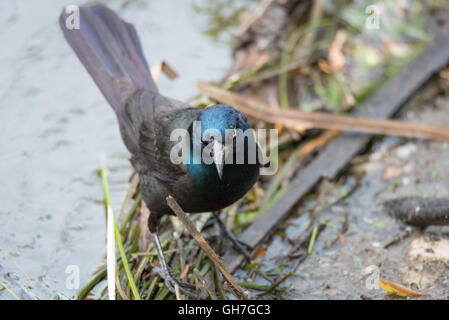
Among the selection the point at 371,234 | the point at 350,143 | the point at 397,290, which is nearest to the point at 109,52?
the point at 350,143

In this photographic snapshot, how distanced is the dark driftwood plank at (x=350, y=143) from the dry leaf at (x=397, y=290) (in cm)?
84

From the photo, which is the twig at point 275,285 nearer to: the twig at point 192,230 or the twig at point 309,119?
the twig at point 192,230

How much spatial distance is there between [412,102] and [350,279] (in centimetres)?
196

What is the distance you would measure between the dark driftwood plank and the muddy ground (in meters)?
0.09

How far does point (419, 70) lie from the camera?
468cm

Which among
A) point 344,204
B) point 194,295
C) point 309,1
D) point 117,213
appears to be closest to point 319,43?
point 309,1

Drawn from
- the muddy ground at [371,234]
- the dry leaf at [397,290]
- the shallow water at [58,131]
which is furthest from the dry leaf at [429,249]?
the shallow water at [58,131]

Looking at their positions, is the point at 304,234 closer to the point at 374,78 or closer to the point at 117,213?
the point at 117,213

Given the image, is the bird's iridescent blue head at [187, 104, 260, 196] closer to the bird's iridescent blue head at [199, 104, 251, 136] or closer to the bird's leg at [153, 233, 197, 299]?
the bird's iridescent blue head at [199, 104, 251, 136]

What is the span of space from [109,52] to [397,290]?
2.37 metres

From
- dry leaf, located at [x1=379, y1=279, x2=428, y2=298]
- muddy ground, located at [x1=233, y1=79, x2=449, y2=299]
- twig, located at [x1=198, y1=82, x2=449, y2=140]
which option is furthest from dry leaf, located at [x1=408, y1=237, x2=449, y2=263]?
twig, located at [x1=198, y1=82, x2=449, y2=140]

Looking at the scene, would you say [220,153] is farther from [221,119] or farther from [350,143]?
[350,143]

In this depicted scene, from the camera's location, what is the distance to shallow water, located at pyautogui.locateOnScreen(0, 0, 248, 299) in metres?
3.51

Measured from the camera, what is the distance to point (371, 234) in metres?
3.57
